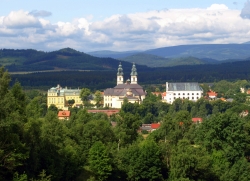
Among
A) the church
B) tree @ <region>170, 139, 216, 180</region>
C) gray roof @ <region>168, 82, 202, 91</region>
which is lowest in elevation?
tree @ <region>170, 139, 216, 180</region>

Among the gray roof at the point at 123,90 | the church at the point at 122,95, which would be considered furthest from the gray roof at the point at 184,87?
the gray roof at the point at 123,90

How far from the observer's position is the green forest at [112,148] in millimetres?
32781

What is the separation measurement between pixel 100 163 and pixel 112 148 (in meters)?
4.29

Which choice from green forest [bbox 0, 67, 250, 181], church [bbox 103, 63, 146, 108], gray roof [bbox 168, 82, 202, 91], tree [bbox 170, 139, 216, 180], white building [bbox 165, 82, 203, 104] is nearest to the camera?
green forest [bbox 0, 67, 250, 181]

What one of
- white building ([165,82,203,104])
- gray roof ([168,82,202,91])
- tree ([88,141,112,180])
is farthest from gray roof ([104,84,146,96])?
tree ([88,141,112,180])

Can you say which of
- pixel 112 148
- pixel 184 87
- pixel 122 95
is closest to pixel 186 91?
pixel 184 87

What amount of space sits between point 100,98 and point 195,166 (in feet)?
253

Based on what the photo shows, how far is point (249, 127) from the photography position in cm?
4788

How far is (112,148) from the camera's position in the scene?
43.8 metres

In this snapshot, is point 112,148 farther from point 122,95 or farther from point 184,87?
point 184,87

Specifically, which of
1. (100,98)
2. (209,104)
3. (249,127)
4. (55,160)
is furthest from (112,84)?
(55,160)

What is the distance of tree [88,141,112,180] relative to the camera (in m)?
39.6

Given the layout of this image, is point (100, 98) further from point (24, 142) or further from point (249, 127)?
point (24, 142)

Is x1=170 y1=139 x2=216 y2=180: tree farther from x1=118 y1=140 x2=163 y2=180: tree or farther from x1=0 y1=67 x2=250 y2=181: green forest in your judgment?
x1=118 y1=140 x2=163 y2=180: tree
